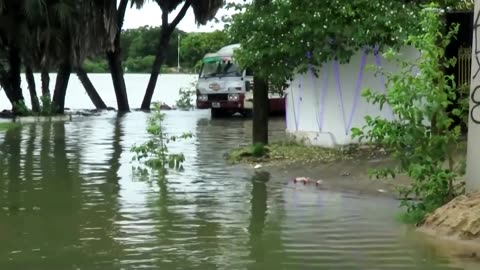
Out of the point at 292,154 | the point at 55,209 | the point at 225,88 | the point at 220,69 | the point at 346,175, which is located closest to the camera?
the point at 55,209

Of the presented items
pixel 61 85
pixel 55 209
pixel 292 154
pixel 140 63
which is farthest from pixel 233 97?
pixel 140 63

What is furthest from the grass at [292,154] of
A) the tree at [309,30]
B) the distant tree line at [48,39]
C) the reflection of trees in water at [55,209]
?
the distant tree line at [48,39]

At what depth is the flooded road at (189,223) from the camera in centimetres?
699

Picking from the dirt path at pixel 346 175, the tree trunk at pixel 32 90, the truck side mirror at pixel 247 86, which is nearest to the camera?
the dirt path at pixel 346 175

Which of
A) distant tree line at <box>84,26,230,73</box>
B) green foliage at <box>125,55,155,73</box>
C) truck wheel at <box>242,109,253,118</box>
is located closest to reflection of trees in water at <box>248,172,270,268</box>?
truck wheel at <box>242,109,253,118</box>

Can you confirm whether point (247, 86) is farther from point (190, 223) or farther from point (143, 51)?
point (143, 51)

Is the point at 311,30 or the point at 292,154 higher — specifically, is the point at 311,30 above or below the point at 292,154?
above

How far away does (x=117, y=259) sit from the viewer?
702cm

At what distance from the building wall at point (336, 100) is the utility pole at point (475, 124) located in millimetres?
5392

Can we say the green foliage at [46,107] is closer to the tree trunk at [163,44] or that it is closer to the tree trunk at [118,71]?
the tree trunk at [118,71]

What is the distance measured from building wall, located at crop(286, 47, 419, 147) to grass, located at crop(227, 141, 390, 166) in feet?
1.10

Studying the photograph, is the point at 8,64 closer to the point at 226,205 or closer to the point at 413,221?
the point at 226,205

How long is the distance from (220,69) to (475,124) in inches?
899

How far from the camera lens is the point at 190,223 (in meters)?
8.65
